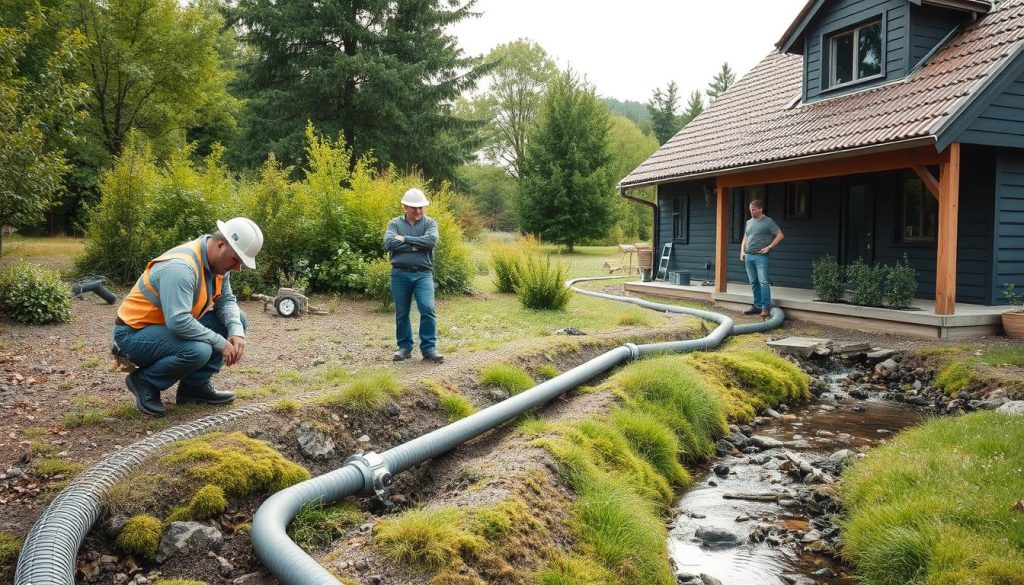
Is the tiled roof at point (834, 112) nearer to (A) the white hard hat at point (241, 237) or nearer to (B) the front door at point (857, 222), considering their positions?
(B) the front door at point (857, 222)

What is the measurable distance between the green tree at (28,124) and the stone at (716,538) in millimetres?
9476

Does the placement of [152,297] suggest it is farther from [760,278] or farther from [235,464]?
[760,278]

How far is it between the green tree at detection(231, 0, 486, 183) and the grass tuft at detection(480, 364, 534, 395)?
67.2 ft

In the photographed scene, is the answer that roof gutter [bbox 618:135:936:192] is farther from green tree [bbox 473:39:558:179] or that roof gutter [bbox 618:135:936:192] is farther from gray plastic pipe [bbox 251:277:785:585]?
green tree [bbox 473:39:558:179]

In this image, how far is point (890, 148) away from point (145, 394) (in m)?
9.83

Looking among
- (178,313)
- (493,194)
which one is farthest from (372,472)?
(493,194)

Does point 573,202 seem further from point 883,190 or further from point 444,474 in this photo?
point 444,474

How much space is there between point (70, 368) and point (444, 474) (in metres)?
4.27

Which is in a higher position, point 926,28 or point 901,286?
point 926,28

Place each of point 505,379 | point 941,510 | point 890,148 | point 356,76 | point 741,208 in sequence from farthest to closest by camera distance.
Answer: point 356,76
point 741,208
point 890,148
point 505,379
point 941,510

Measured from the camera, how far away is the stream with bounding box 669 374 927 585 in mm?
4527

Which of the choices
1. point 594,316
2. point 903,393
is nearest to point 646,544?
point 903,393

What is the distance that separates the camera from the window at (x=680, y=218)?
17.9 metres

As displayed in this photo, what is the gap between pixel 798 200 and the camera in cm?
1501
